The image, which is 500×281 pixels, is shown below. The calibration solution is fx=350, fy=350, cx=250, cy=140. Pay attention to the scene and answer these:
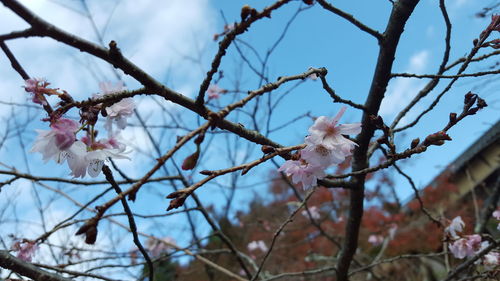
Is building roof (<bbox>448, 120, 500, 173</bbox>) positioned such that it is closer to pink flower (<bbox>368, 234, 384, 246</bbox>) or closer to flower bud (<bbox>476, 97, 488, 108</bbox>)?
pink flower (<bbox>368, 234, 384, 246</bbox>)

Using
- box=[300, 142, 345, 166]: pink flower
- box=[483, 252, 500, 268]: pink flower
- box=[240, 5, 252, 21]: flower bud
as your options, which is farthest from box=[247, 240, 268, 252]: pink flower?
box=[240, 5, 252, 21]: flower bud

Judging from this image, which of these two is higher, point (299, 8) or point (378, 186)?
point (378, 186)

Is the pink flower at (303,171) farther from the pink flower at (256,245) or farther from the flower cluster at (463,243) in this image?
the pink flower at (256,245)

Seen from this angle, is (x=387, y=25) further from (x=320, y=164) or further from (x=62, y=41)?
(x=62, y=41)

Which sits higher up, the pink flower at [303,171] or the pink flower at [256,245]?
the pink flower at [256,245]

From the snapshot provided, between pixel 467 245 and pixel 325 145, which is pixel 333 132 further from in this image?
pixel 467 245

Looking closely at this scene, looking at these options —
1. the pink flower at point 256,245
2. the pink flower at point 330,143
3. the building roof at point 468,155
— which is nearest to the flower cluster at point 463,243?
the pink flower at point 330,143

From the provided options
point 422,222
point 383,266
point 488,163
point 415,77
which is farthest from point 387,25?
point 488,163
